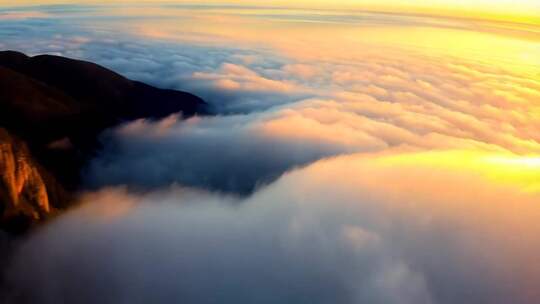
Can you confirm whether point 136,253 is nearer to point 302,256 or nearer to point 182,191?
point 302,256

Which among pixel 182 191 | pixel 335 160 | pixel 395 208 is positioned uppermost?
pixel 395 208

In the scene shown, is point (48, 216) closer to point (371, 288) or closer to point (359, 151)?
point (371, 288)

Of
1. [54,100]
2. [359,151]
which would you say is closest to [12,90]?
[54,100]

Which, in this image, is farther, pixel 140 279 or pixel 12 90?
pixel 12 90

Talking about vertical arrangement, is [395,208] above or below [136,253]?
above

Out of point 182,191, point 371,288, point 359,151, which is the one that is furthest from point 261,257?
point 359,151

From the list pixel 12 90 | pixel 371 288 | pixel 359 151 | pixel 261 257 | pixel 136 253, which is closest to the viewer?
pixel 371 288

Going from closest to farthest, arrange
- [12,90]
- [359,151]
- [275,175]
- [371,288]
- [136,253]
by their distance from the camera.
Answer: [371,288]
[136,253]
[12,90]
[275,175]
[359,151]
